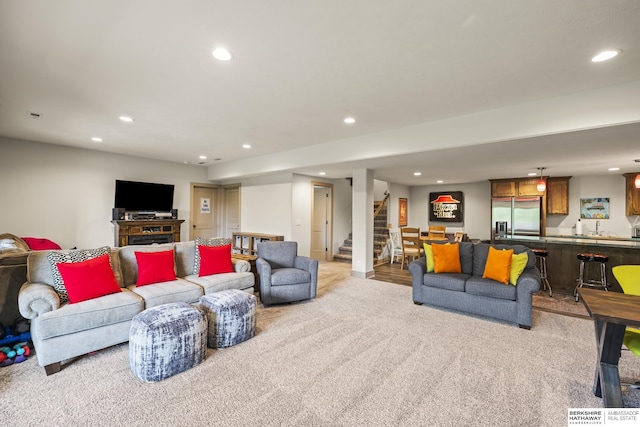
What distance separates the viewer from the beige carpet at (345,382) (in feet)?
6.04

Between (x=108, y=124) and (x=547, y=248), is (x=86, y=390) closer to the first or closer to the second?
(x=108, y=124)

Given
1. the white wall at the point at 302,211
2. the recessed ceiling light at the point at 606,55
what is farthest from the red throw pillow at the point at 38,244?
the recessed ceiling light at the point at 606,55

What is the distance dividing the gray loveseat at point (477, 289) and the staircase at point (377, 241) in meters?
3.21

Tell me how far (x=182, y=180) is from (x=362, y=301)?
18.9 feet

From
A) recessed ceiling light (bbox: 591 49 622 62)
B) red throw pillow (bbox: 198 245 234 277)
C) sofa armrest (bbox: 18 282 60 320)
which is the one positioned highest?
recessed ceiling light (bbox: 591 49 622 62)

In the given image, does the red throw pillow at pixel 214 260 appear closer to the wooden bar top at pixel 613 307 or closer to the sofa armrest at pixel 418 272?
the sofa armrest at pixel 418 272

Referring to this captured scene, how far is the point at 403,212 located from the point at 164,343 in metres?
8.12

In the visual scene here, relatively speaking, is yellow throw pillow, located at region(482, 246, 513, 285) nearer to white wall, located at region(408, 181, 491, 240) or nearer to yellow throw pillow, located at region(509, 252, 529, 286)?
yellow throw pillow, located at region(509, 252, 529, 286)

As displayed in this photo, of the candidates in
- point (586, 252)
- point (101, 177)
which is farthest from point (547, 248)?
point (101, 177)

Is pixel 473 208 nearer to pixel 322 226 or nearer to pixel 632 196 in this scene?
pixel 632 196

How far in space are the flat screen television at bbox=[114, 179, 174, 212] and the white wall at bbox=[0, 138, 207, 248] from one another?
278 mm

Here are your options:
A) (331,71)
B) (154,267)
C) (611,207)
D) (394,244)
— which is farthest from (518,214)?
(154,267)

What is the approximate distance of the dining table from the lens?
1776 mm

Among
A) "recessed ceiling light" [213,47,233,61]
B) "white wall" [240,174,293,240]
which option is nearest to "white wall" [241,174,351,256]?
"white wall" [240,174,293,240]
